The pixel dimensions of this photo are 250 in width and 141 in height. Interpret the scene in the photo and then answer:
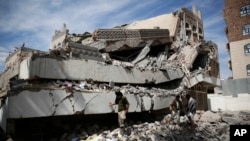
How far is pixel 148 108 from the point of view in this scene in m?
9.90

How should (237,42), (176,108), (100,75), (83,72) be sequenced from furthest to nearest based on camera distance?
(237,42), (176,108), (100,75), (83,72)

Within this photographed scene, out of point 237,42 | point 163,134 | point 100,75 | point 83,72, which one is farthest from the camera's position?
point 237,42

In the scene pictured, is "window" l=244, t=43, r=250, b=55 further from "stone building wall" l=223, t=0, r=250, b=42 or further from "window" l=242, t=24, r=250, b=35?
"window" l=242, t=24, r=250, b=35

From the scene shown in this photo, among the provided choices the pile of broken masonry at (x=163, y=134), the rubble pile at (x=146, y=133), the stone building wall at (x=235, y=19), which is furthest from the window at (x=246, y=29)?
the rubble pile at (x=146, y=133)

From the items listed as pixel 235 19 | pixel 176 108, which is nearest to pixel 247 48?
pixel 235 19

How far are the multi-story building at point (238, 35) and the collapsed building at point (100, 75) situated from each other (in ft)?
28.5

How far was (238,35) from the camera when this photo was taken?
2414cm

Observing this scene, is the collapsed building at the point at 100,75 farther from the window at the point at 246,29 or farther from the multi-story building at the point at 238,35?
the window at the point at 246,29

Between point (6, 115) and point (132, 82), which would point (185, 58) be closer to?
point (132, 82)

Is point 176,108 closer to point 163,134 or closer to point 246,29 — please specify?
point 163,134

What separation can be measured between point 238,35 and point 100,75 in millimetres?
20420

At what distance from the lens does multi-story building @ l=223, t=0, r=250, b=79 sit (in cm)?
2333

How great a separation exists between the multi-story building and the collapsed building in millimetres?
8699

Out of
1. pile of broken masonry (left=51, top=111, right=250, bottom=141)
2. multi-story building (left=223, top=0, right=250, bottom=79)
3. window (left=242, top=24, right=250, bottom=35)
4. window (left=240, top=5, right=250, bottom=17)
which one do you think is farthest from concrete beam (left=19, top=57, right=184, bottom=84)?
window (left=240, top=5, right=250, bottom=17)
